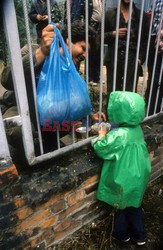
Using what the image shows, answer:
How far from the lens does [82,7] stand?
6.81 ft

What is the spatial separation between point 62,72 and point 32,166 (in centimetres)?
79

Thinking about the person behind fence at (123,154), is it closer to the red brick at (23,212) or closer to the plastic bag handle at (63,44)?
the plastic bag handle at (63,44)

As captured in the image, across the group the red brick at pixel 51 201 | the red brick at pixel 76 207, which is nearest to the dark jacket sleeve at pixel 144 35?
the red brick at pixel 76 207

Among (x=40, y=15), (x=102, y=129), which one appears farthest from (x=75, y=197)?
(x=40, y=15)

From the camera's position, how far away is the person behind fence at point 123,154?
5.12 feet

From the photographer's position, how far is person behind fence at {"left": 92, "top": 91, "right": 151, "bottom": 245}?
1.56 m

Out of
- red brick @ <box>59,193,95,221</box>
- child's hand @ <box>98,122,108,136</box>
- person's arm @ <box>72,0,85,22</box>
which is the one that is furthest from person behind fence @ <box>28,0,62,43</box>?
red brick @ <box>59,193,95,221</box>

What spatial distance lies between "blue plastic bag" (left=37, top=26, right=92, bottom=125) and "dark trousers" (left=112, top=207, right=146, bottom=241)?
1.10 meters

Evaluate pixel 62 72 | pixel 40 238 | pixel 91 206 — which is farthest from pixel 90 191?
pixel 62 72

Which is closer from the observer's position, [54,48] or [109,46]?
[54,48]

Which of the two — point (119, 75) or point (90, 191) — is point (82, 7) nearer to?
point (119, 75)

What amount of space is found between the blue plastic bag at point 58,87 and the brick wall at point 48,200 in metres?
0.47

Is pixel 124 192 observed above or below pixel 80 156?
below

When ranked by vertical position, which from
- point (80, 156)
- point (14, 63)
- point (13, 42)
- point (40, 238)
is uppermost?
point (13, 42)
